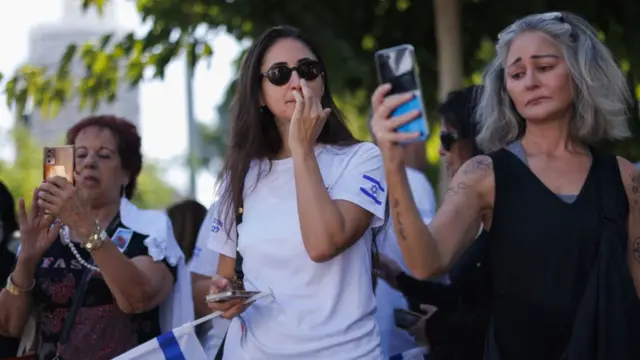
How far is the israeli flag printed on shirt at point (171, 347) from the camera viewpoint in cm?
380

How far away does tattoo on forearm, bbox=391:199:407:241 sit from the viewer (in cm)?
298

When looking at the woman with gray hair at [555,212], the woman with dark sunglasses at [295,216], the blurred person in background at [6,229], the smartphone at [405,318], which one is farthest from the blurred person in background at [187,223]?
the woman with gray hair at [555,212]

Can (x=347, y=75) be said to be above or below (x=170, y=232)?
above

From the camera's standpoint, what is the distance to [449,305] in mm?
4672

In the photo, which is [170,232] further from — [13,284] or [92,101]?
[92,101]

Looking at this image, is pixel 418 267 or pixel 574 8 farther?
pixel 574 8

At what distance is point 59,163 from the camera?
4207mm

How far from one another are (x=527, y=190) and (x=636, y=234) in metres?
0.38

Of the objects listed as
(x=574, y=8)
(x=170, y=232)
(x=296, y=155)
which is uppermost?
(x=574, y=8)

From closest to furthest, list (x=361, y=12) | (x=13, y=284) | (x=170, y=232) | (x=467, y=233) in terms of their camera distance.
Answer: (x=467, y=233)
(x=13, y=284)
(x=170, y=232)
(x=361, y=12)

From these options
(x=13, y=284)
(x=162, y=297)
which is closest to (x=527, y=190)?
(x=162, y=297)

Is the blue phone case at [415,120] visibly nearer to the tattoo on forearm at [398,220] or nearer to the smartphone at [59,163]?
the tattoo on forearm at [398,220]

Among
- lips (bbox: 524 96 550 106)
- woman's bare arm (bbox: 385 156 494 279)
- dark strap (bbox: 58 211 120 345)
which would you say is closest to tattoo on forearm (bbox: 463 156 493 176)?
woman's bare arm (bbox: 385 156 494 279)

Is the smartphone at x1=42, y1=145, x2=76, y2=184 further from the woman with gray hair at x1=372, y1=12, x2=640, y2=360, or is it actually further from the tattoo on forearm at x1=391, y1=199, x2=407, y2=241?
the tattoo on forearm at x1=391, y1=199, x2=407, y2=241
